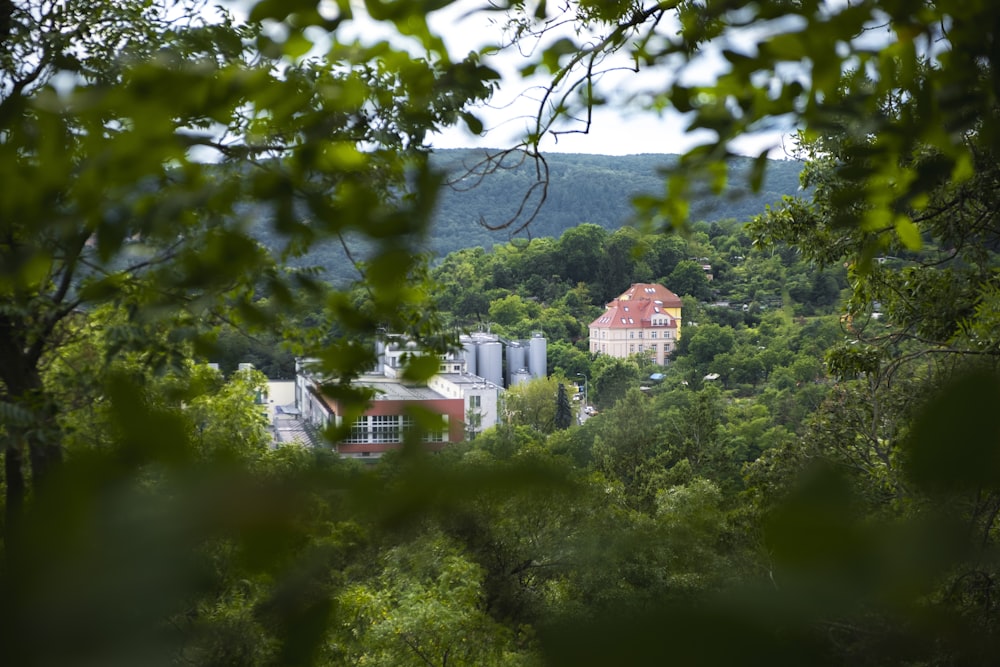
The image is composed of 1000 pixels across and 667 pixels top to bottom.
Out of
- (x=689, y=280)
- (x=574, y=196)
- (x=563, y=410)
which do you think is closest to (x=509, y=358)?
(x=563, y=410)

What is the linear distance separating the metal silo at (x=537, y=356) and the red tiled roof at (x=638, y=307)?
4.40ft

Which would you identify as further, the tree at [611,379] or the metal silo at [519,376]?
the tree at [611,379]

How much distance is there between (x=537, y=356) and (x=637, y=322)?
230 cm

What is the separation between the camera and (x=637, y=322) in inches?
336

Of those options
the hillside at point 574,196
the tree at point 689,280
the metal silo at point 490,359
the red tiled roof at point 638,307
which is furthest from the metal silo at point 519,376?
the tree at point 689,280

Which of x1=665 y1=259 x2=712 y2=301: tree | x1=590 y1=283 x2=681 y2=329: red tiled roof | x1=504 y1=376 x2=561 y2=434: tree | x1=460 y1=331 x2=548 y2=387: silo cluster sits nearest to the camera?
x1=504 y1=376 x2=561 y2=434: tree

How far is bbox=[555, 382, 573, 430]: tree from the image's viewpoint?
547 cm

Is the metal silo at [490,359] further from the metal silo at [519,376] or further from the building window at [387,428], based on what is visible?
the building window at [387,428]

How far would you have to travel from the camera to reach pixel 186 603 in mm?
253

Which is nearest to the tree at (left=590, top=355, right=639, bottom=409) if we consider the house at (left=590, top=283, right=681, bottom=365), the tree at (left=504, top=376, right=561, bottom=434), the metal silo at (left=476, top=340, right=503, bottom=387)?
the house at (left=590, top=283, right=681, bottom=365)

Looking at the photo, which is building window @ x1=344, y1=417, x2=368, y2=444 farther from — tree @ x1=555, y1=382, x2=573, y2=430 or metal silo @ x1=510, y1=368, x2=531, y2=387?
metal silo @ x1=510, y1=368, x2=531, y2=387

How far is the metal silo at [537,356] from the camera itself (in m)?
6.32

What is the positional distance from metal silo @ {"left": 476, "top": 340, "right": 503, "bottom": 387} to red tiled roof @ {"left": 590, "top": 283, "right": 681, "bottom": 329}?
2643 mm

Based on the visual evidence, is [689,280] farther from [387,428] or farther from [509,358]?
[387,428]
